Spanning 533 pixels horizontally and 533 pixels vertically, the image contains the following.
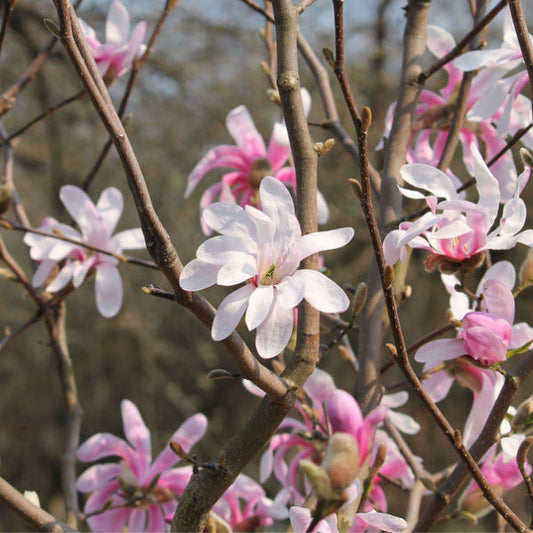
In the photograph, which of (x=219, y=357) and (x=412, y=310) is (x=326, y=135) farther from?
(x=219, y=357)

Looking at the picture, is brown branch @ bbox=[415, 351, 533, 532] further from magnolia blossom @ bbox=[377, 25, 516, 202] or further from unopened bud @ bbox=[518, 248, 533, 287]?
magnolia blossom @ bbox=[377, 25, 516, 202]

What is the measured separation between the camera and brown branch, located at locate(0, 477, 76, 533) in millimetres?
581

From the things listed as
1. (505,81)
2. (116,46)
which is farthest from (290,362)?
(116,46)

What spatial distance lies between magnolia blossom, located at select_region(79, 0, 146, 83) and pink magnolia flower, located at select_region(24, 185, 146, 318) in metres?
0.19

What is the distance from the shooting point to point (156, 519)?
0.89 meters

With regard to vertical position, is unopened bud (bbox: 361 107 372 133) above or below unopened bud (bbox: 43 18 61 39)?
below

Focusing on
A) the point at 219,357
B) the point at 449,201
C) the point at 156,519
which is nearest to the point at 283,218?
the point at 449,201

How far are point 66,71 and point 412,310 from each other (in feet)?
9.34

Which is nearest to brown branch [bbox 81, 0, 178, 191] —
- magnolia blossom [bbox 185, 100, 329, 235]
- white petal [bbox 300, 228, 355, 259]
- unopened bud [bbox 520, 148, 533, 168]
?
magnolia blossom [bbox 185, 100, 329, 235]

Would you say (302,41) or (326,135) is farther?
(326,135)

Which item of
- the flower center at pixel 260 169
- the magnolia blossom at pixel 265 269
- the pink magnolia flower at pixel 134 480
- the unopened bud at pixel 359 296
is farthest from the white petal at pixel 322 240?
the flower center at pixel 260 169

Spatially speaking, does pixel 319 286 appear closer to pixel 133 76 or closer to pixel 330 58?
pixel 330 58

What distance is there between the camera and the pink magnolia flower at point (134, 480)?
0.90m

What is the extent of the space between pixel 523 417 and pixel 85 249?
2.13 feet
